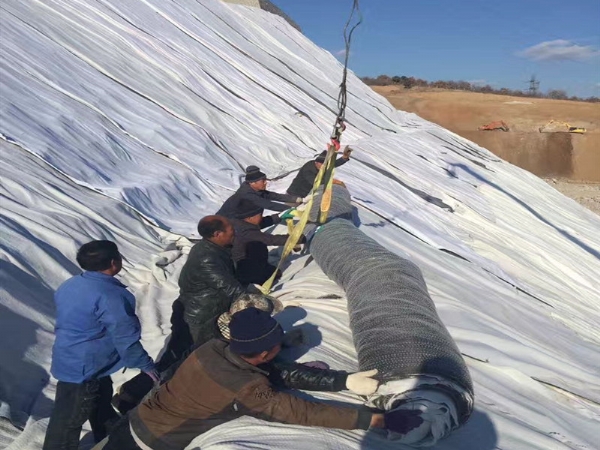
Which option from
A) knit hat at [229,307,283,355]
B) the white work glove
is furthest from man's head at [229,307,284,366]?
the white work glove

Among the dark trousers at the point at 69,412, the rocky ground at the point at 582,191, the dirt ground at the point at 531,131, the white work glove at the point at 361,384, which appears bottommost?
the dark trousers at the point at 69,412

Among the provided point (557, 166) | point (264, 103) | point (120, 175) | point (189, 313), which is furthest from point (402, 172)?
point (557, 166)

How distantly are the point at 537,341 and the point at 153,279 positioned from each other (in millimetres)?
2960

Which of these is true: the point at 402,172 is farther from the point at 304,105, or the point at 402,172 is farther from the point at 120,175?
the point at 120,175

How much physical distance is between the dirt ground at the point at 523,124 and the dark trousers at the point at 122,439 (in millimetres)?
24525

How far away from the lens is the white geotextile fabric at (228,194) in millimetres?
3393

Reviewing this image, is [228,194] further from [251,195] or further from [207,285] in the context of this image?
[207,285]

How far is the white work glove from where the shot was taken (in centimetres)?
250

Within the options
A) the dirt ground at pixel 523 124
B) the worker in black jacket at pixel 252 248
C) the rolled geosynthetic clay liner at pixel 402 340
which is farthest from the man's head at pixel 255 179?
the dirt ground at pixel 523 124

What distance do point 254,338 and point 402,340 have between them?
0.94 metres

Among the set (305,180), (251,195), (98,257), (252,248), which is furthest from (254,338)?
(305,180)

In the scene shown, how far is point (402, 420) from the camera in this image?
2373mm

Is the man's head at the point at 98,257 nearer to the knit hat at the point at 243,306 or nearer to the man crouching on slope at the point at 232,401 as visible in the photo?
the knit hat at the point at 243,306

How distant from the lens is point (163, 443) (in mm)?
2338
